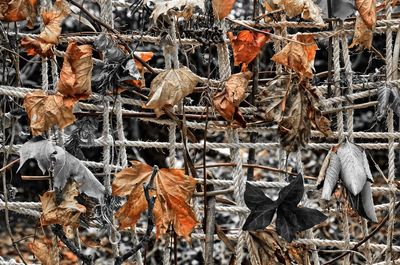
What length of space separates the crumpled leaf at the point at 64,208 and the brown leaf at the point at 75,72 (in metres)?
0.17

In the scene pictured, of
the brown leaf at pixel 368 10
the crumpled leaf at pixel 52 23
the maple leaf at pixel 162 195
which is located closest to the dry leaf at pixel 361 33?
the brown leaf at pixel 368 10

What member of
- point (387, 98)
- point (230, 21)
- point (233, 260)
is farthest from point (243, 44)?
point (233, 260)

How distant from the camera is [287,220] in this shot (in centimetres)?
127

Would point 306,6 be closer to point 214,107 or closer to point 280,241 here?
point 214,107

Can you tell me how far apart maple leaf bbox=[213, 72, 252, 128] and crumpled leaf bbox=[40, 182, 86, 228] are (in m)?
0.30

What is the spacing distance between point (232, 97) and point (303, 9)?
19 centimetres

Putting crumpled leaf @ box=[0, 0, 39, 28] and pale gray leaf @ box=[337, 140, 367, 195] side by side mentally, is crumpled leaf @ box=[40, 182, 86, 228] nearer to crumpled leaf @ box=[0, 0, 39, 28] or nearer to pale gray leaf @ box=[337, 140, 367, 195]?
crumpled leaf @ box=[0, 0, 39, 28]

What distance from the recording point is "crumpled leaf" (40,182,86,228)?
1284 millimetres

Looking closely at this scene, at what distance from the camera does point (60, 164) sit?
126cm

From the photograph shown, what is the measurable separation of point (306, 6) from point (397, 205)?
0.42 metres

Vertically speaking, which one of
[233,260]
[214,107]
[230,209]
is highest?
[214,107]

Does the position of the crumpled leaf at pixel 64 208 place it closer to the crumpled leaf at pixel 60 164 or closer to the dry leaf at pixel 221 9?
the crumpled leaf at pixel 60 164

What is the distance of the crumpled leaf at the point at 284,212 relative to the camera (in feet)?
4.12

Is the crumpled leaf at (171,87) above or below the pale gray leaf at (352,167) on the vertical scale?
above
